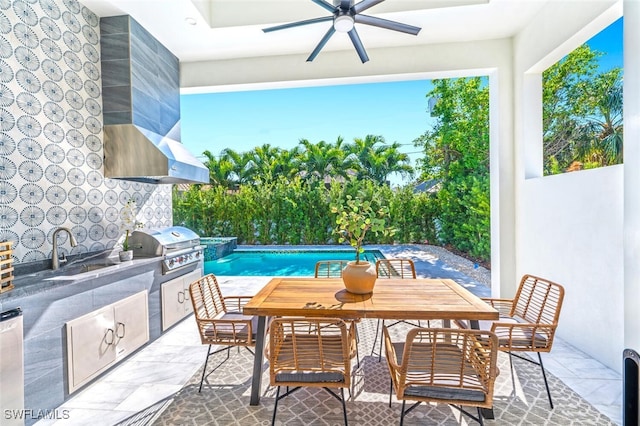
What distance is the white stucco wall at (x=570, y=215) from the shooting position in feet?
8.15

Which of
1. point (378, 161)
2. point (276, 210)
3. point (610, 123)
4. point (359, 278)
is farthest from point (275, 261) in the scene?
point (610, 123)

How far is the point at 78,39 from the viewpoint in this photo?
9.57ft

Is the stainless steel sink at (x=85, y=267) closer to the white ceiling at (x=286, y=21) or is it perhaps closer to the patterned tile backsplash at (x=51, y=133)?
the patterned tile backsplash at (x=51, y=133)

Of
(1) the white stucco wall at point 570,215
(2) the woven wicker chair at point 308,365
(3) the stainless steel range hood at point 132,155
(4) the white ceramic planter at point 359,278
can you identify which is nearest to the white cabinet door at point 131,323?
(3) the stainless steel range hood at point 132,155

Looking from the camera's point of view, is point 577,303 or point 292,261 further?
point 292,261

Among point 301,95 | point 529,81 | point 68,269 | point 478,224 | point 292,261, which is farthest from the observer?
point 301,95

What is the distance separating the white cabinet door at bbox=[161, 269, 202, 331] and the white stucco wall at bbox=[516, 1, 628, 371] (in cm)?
413

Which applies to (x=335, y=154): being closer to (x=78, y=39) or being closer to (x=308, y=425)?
(x=78, y=39)

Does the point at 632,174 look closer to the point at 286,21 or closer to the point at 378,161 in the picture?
the point at 286,21

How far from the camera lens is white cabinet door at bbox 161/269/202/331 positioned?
3.23 meters

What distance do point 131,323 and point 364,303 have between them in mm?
2184

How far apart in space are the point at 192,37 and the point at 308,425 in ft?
13.8

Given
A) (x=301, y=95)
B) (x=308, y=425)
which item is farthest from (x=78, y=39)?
(x=301, y=95)

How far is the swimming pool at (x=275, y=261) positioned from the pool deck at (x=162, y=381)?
3896mm
